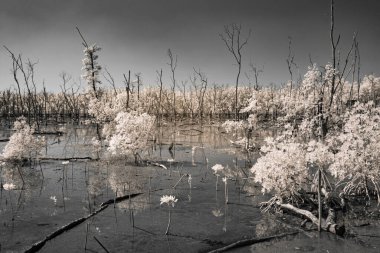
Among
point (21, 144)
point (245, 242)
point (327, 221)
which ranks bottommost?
point (245, 242)

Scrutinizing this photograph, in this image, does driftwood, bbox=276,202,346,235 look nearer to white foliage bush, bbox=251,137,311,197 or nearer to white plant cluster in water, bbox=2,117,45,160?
white foliage bush, bbox=251,137,311,197

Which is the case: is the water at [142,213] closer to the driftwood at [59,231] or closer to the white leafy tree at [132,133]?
the driftwood at [59,231]

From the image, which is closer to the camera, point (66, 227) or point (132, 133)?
point (66, 227)

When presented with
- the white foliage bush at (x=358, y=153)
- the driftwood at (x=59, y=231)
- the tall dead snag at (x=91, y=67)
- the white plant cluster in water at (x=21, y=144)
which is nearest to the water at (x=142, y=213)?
the driftwood at (x=59, y=231)

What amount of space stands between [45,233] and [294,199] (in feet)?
22.9

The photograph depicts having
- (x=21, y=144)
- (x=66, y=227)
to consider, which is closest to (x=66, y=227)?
(x=66, y=227)

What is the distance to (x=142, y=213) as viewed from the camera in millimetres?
10938

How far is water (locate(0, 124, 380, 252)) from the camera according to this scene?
8.60m

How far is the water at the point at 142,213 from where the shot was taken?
8602mm

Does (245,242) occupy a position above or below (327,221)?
below

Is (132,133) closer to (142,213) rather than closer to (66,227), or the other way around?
(142,213)

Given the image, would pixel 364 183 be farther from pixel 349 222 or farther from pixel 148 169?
pixel 148 169

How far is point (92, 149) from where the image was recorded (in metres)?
23.9

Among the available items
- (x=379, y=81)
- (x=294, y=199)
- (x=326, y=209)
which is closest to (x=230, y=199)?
(x=294, y=199)
